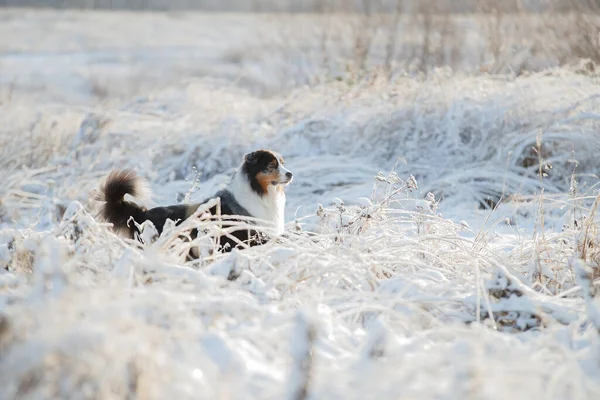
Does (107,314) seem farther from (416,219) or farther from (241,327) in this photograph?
(416,219)

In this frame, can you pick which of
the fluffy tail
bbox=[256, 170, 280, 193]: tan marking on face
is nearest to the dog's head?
bbox=[256, 170, 280, 193]: tan marking on face

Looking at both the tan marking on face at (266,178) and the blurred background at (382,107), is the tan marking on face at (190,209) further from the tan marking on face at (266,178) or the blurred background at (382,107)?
the blurred background at (382,107)

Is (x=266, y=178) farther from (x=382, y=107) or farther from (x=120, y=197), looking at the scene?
(x=382, y=107)

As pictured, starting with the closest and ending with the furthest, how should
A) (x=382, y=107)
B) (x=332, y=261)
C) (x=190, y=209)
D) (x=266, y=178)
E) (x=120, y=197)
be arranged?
(x=332, y=261)
(x=120, y=197)
(x=190, y=209)
(x=266, y=178)
(x=382, y=107)

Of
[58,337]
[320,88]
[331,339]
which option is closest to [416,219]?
[331,339]

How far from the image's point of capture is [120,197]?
5035 mm

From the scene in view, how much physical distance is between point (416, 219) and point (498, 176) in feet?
11.2

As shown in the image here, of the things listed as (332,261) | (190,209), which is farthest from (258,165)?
(332,261)

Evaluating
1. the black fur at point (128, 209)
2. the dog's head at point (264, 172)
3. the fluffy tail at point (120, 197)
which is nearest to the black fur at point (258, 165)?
the dog's head at point (264, 172)

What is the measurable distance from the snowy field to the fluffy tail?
1.48ft

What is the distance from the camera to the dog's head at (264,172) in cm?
568

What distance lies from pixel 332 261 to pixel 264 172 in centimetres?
261

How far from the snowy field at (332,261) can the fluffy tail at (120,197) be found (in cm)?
45

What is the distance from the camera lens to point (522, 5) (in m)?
12.3
